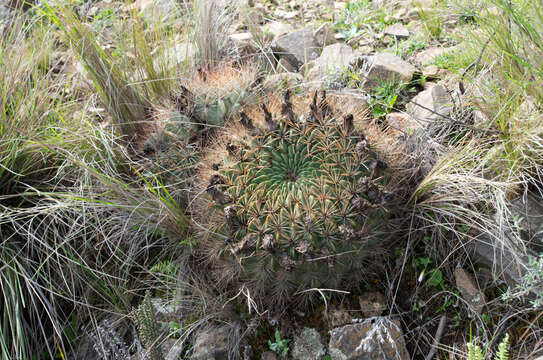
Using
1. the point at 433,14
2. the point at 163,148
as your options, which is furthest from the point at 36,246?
the point at 433,14

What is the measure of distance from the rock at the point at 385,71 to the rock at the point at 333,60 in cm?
17

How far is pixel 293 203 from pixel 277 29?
7.96 feet

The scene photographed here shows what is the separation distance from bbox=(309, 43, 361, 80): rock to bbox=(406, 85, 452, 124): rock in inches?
21.7

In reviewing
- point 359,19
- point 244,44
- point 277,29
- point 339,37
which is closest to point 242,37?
point 244,44

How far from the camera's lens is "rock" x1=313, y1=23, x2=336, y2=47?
3711 mm

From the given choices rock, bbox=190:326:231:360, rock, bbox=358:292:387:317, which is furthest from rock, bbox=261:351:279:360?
rock, bbox=358:292:387:317

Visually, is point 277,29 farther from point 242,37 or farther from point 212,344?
point 212,344

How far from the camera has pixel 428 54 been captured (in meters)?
3.26

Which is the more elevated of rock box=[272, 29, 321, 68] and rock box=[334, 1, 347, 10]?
rock box=[334, 1, 347, 10]

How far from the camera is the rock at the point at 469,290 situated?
2225 mm

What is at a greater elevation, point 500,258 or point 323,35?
point 323,35

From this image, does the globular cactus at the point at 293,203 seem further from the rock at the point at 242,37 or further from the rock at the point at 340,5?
the rock at the point at 340,5

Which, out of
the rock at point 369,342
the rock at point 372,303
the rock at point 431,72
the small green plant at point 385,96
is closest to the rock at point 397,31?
the rock at point 431,72

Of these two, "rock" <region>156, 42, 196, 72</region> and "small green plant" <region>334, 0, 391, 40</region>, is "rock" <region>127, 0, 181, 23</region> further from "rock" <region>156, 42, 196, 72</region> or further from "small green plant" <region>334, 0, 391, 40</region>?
"small green plant" <region>334, 0, 391, 40</region>
